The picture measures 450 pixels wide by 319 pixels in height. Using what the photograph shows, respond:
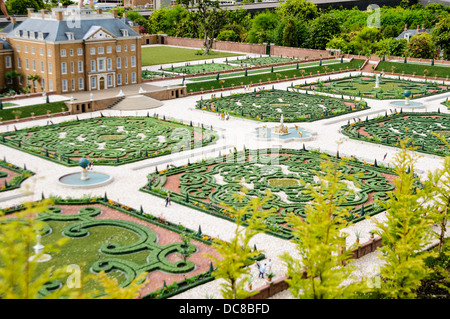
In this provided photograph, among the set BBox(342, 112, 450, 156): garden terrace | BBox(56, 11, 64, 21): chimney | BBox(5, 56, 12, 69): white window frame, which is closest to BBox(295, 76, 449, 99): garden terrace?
BBox(342, 112, 450, 156): garden terrace

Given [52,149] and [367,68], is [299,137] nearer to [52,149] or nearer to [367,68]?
[52,149]

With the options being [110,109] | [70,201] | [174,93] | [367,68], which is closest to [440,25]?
[367,68]

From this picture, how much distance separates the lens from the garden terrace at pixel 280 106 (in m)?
52.7

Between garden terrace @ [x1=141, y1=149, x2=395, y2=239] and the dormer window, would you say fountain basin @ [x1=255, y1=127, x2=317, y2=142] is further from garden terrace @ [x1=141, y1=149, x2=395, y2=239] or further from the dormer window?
the dormer window

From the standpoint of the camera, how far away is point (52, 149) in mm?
41562

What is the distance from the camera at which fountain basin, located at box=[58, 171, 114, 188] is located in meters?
34.5

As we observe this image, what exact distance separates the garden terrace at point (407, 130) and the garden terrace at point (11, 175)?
2417 cm

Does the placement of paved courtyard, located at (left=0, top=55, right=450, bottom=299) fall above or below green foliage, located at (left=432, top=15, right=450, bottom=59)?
below

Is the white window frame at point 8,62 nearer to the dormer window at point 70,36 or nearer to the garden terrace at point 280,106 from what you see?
the dormer window at point 70,36

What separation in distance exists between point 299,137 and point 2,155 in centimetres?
2146

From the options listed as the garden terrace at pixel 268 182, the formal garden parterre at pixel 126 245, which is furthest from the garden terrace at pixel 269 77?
the formal garden parterre at pixel 126 245

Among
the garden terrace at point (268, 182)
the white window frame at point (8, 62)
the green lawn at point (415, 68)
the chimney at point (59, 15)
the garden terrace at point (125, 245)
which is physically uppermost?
the chimney at point (59, 15)

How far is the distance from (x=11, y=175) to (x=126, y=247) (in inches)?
525

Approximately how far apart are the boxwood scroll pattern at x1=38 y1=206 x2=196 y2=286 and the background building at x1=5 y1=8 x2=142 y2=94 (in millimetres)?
30131
